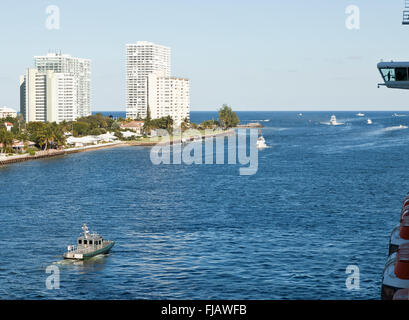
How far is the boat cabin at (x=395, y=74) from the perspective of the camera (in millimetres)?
42219

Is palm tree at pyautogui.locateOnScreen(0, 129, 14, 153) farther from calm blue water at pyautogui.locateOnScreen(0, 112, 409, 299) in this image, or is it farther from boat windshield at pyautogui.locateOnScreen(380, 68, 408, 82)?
boat windshield at pyautogui.locateOnScreen(380, 68, 408, 82)

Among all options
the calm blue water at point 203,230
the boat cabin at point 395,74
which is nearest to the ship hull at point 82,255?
the calm blue water at point 203,230

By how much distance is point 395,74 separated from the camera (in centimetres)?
4253

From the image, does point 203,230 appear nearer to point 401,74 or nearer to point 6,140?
point 401,74

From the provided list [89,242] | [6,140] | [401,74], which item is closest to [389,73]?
[401,74]

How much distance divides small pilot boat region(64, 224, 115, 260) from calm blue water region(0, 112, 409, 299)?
34.1 inches

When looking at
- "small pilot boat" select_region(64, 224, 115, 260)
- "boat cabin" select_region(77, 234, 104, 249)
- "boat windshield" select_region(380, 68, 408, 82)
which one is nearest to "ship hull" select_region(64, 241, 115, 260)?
"small pilot boat" select_region(64, 224, 115, 260)

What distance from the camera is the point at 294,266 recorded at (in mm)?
45844

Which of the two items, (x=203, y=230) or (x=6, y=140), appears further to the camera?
(x=6, y=140)

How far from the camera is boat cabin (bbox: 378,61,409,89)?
42219 millimetres

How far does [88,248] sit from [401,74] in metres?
30.1

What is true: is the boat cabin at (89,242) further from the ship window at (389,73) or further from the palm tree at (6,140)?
the palm tree at (6,140)
